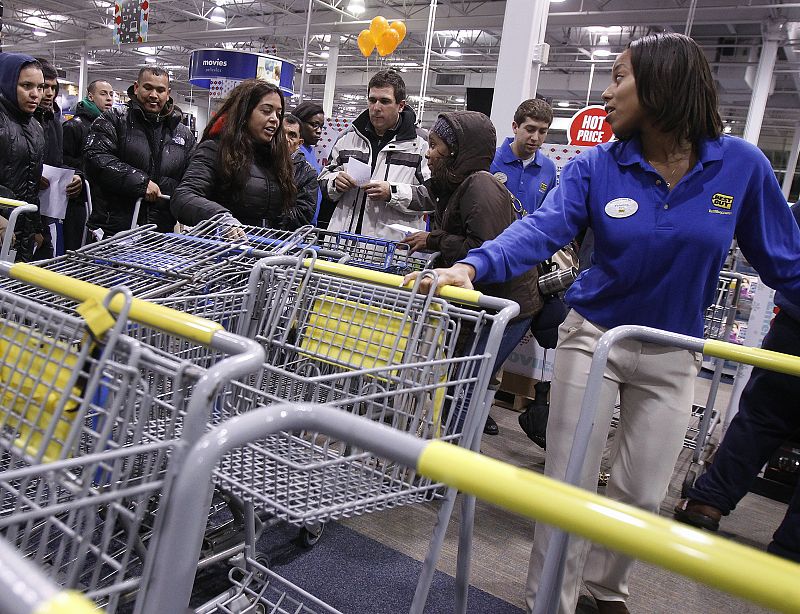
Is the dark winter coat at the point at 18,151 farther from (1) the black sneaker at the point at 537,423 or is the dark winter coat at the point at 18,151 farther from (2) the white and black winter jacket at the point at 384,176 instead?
(1) the black sneaker at the point at 537,423

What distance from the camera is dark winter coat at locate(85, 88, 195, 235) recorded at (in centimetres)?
411

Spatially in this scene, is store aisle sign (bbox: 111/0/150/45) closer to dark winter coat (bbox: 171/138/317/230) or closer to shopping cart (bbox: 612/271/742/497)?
dark winter coat (bbox: 171/138/317/230)

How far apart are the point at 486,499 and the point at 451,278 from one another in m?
1.20

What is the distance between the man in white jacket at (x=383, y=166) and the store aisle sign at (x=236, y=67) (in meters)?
5.12

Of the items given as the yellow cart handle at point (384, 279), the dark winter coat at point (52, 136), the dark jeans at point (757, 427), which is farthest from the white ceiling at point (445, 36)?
the yellow cart handle at point (384, 279)

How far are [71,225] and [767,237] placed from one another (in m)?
5.06

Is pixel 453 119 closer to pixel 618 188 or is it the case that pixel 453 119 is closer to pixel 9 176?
pixel 618 188

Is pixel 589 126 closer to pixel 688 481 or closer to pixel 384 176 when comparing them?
pixel 384 176

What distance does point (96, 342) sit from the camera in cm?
99

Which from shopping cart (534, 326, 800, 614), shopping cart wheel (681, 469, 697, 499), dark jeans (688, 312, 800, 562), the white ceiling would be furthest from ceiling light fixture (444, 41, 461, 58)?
shopping cart (534, 326, 800, 614)

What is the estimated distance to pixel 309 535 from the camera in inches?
102

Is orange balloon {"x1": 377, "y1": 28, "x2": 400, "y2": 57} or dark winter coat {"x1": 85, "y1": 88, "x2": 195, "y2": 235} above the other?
orange balloon {"x1": 377, "y1": 28, "x2": 400, "y2": 57}

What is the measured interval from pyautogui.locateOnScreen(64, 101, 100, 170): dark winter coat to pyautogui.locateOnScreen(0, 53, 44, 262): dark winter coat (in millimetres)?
1545

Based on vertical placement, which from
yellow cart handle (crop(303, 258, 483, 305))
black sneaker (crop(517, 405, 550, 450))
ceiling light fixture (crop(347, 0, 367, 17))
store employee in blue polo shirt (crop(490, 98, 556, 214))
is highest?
ceiling light fixture (crop(347, 0, 367, 17))
